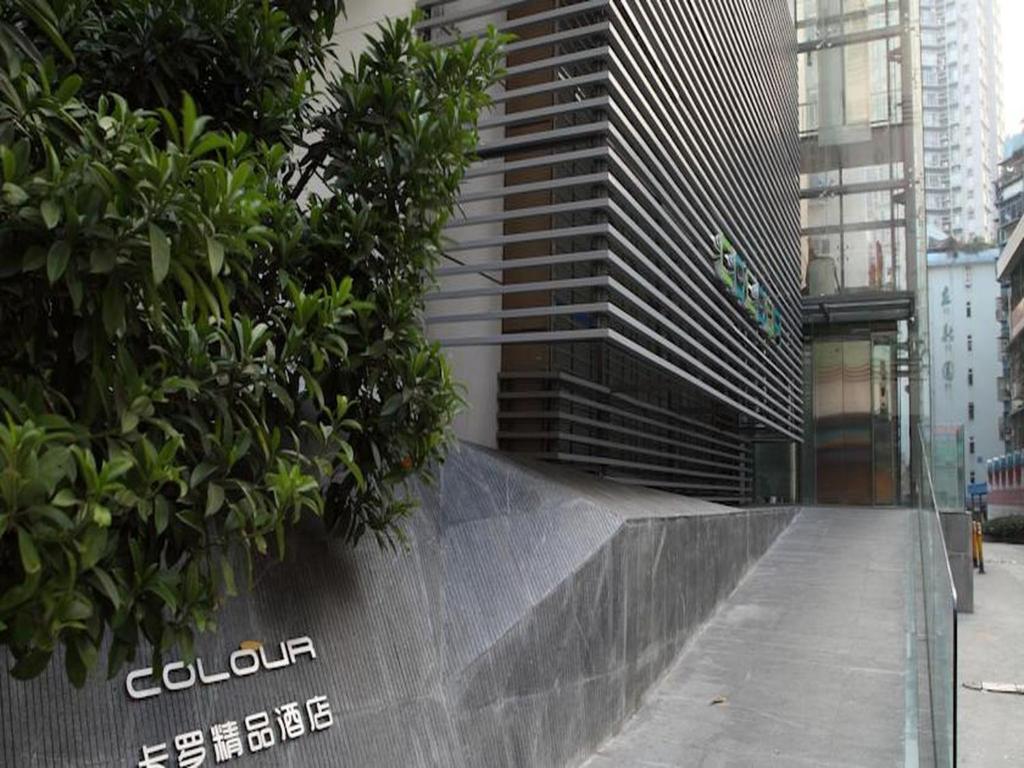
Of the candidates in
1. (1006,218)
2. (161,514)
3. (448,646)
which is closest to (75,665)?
(161,514)

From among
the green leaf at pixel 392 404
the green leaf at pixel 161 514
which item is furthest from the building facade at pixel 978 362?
the green leaf at pixel 161 514

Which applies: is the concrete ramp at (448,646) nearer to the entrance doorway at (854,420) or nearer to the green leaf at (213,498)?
the green leaf at (213,498)

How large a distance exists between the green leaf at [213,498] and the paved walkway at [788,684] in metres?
3.76

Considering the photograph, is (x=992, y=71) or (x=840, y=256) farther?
(x=992, y=71)

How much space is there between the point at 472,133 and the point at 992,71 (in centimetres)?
8470

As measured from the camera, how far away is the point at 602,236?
6.84 m

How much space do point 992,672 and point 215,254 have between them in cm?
1164

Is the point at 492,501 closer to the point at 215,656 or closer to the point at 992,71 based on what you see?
the point at 215,656

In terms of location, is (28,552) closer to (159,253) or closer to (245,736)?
(159,253)

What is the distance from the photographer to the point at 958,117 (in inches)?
1612

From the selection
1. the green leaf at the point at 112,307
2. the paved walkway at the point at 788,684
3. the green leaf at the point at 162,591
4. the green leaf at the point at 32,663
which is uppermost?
the green leaf at the point at 112,307

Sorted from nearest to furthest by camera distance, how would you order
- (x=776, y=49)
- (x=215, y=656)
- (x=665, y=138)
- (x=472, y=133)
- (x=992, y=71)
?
(x=215, y=656)
(x=472, y=133)
(x=665, y=138)
(x=776, y=49)
(x=992, y=71)

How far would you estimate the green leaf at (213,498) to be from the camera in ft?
7.41

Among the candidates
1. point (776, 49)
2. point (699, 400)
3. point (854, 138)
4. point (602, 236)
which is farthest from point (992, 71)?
point (602, 236)
